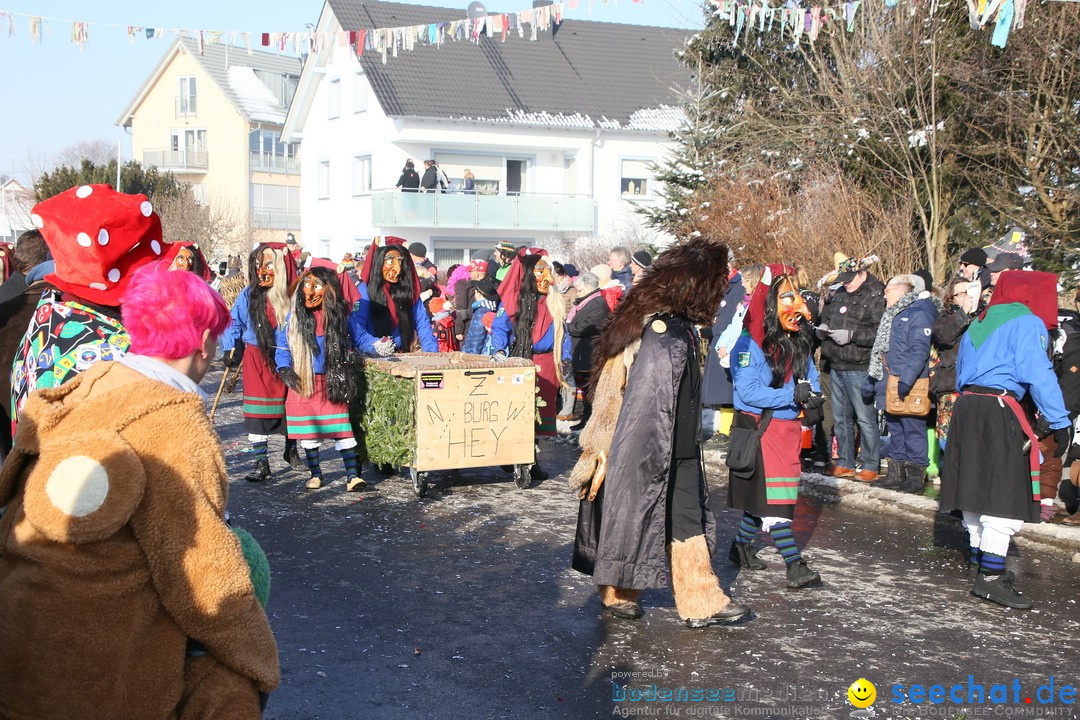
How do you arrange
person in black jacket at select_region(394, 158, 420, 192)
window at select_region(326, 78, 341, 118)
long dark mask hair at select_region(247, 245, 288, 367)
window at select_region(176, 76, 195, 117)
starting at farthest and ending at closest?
window at select_region(176, 76, 195, 117) → window at select_region(326, 78, 341, 118) → person in black jacket at select_region(394, 158, 420, 192) → long dark mask hair at select_region(247, 245, 288, 367)

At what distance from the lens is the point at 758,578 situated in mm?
6816

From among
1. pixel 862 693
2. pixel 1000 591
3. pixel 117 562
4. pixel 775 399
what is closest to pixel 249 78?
pixel 775 399

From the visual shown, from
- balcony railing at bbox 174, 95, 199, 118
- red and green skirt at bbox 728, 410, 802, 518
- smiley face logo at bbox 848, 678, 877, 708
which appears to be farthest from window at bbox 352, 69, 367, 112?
smiley face logo at bbox 848, 678, 877, 708

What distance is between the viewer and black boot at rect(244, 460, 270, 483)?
9.50 metres

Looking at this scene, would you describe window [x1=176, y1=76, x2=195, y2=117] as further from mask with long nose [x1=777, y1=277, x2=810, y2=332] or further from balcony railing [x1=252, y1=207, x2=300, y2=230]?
mask with long nose [x1=777, y1=277, x2=810, y2=332]

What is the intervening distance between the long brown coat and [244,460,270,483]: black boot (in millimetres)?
7058

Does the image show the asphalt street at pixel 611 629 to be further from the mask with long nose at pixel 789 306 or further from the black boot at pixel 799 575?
the mask with long nose at pixel 789 306

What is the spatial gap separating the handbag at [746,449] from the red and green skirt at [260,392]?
442 cm

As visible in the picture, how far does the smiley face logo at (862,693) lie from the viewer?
4.84 m

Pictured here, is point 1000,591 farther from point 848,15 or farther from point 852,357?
point 848,15

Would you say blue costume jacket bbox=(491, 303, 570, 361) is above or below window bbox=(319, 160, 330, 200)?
below

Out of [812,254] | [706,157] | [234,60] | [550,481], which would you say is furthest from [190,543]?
[234,60]

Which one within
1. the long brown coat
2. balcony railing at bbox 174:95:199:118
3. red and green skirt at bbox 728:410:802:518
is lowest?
red and green skirt at bbox 728:410:802:518

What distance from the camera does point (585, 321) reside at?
39.3 ft
